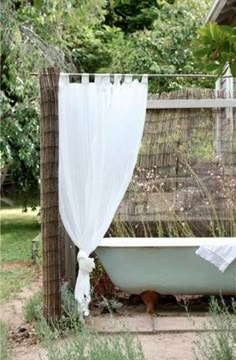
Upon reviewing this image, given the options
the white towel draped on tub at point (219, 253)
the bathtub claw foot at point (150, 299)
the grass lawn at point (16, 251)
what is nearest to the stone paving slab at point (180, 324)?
the bathtub claw foot at point (150, 299)

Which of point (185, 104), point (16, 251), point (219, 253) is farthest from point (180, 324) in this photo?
point (16, 251)

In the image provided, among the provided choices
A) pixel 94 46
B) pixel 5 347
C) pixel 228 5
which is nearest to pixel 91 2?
pixel 94 46

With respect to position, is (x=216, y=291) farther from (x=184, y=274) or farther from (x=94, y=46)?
(x=94, y=46)

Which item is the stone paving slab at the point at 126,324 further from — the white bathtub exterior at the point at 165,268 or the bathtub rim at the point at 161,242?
the bathtub rim at the point at 161,242

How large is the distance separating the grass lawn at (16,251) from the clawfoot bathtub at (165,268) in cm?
128

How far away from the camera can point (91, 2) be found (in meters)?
11.1

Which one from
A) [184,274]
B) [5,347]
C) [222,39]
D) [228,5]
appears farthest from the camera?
[228,5]

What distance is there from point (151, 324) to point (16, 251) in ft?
13.0

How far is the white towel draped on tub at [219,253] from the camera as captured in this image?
4684 millimetres

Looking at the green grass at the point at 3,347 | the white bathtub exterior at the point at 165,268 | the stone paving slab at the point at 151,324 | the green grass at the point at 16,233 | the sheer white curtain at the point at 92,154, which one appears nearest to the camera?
the green grass at the point at 3,347

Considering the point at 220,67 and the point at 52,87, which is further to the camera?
the point at 52,87

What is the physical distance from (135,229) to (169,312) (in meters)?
0.88

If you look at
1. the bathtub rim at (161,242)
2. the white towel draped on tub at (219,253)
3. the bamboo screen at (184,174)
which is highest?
the bamboo screen at (184,174)

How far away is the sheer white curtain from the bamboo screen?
71 cm
